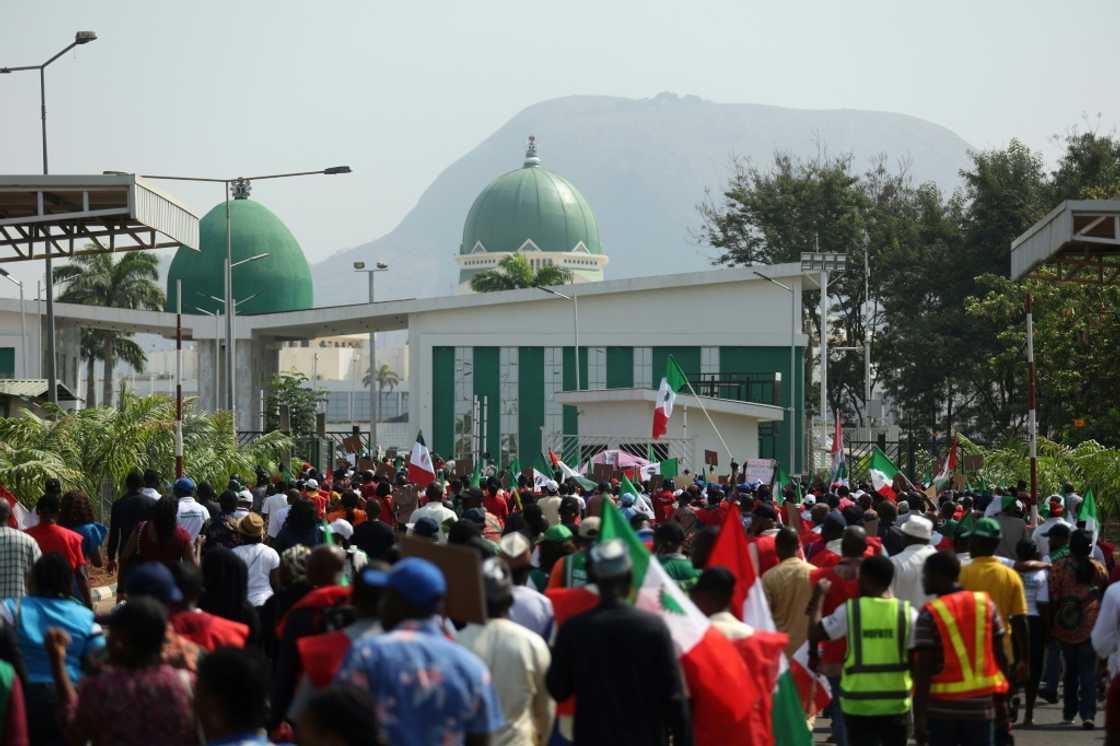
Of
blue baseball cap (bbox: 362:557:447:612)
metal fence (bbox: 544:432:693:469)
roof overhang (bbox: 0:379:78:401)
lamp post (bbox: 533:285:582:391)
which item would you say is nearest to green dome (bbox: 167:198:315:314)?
lamp post (bbox: 533:285:582:391)

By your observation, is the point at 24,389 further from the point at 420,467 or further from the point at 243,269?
the point at 243,269

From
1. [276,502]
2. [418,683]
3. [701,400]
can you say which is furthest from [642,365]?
[418,683]

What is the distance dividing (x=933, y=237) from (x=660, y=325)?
1060 cm

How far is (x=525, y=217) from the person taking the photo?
9662 cm

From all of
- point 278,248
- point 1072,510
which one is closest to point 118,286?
point 278,248

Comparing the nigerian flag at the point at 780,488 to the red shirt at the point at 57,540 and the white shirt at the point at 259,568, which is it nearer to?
the white shirt at the point at 259,568

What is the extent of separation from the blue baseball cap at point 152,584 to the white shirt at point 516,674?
3.62ft

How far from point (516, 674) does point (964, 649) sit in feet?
7.87

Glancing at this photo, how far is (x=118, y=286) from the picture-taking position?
7431 centimetres

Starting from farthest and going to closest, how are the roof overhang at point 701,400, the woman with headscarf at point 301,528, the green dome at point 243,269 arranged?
1. the green dome at point 243,269
2. the roof overhang at point 701,400
3. the woman with headscarf at point 301,528

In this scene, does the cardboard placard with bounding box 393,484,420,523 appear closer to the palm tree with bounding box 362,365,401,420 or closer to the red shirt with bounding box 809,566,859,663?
the red shirt with bounding box 809,566,859,663

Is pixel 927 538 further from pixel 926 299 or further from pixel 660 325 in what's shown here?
pixel 926 299

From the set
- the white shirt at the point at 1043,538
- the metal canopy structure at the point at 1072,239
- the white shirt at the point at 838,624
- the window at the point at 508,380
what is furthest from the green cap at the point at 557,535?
the window at the point at 508,380

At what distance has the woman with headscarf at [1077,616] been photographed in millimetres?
12359
